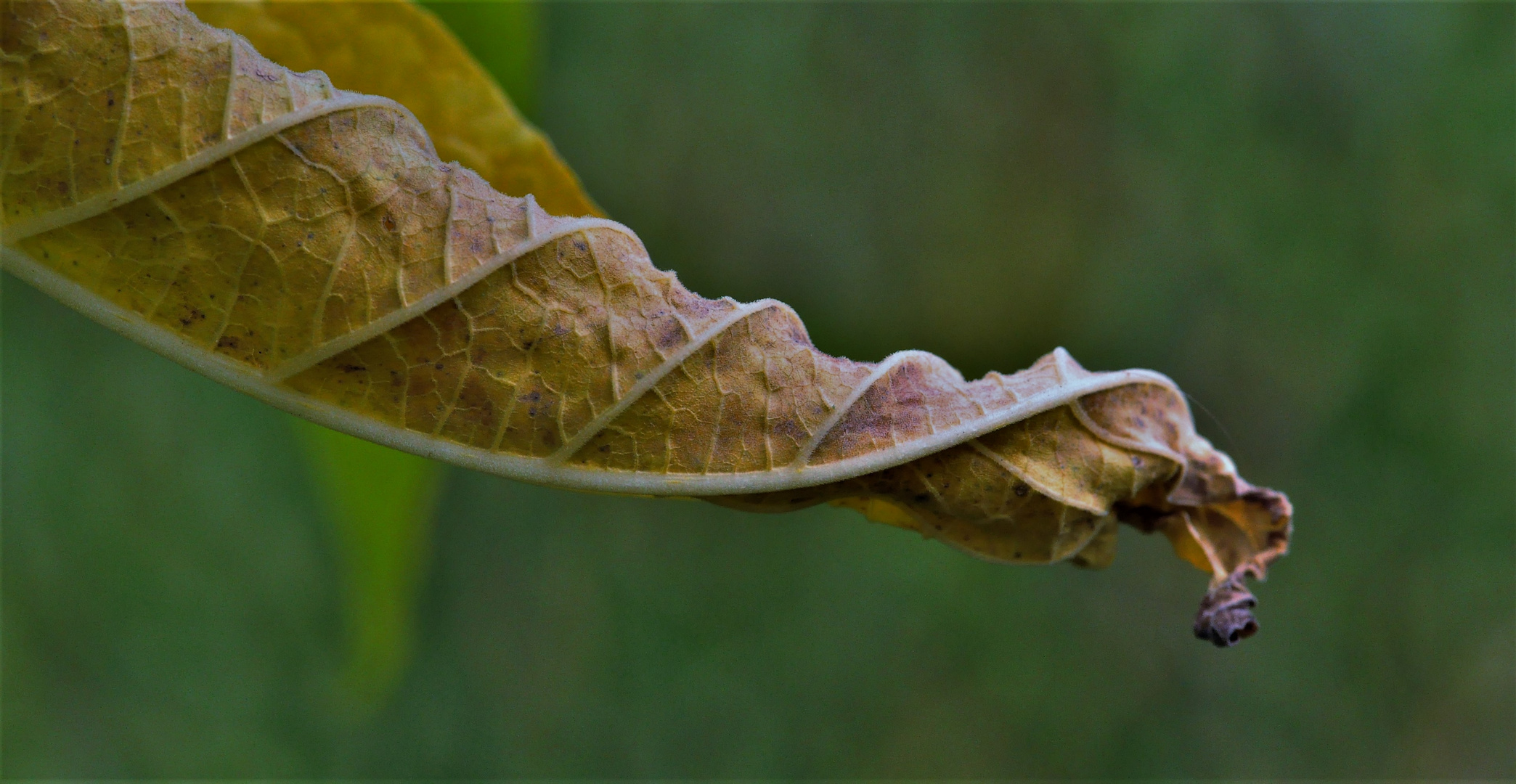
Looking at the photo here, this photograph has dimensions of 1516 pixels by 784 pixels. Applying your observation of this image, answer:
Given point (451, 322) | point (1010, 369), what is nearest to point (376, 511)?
point (451, 322)

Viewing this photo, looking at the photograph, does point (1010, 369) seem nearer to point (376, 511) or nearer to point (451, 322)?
point (376, 511)

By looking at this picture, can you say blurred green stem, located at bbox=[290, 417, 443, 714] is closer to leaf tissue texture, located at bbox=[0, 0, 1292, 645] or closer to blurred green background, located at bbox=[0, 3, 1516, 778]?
leaf tissue texture, located at bbox=[0, 0, 1292, 645]

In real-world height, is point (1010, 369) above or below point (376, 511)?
above

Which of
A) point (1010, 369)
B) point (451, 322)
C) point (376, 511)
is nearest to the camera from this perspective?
point (451, 322)

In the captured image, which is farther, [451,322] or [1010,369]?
[1010,369]

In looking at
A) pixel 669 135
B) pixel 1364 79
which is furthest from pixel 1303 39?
pixel 669 135

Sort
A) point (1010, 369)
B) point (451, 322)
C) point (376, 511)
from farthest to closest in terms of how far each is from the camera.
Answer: point (1010, 369)
point (376, 511)
point (451, 322)

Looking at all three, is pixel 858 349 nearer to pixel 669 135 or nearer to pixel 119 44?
pixel 669 135
